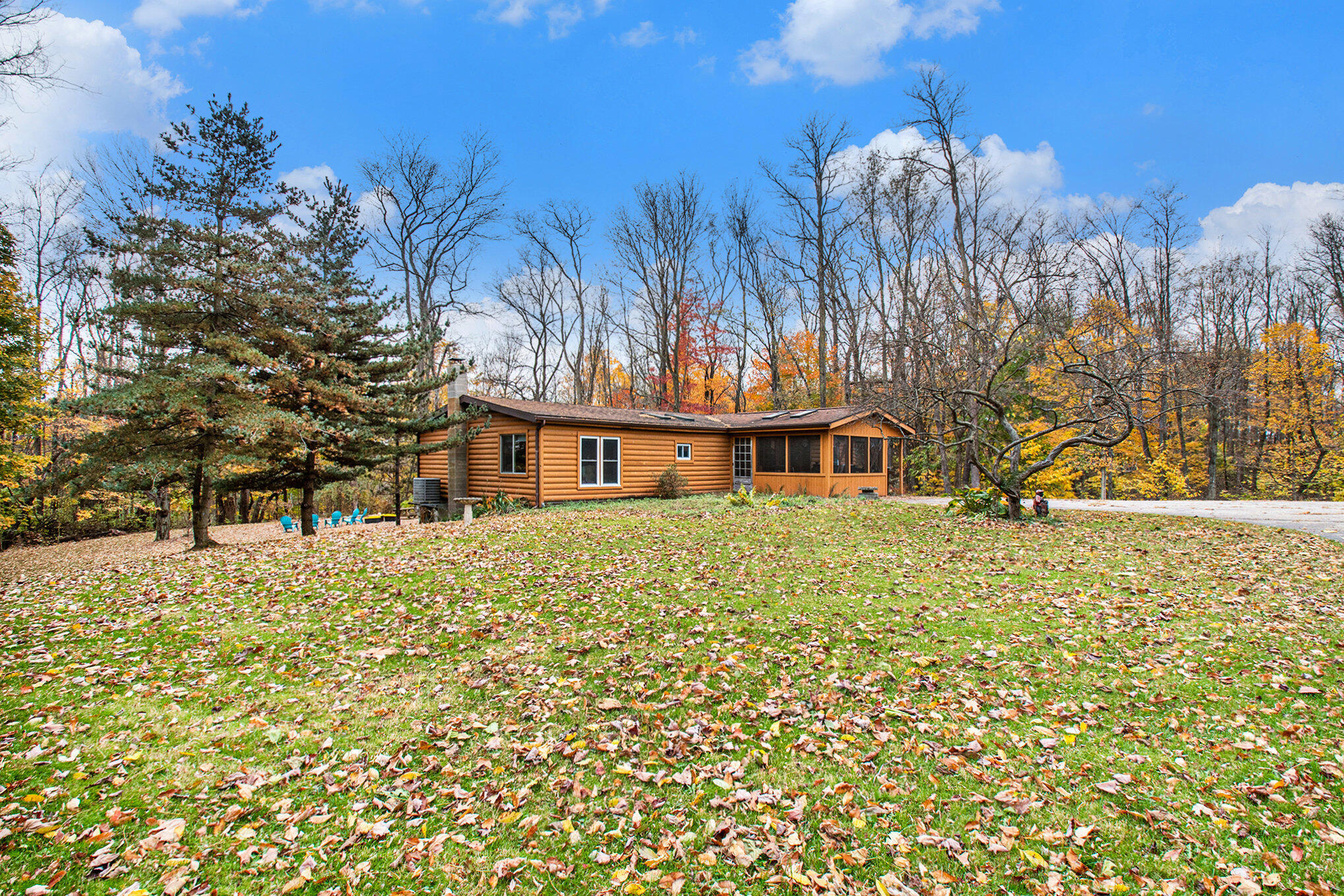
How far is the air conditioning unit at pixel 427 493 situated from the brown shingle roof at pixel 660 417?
3050mm

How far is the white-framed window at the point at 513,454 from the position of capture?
15334mm

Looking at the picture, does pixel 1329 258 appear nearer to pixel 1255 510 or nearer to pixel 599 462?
pixel 1255 510

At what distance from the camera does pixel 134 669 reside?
462 centimetres

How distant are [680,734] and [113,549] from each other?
1942cm

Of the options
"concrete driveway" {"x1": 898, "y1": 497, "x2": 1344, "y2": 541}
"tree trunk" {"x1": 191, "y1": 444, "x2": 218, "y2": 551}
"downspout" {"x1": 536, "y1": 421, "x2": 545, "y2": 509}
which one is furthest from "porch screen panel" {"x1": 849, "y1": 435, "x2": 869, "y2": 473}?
"tree trunk" {"x1": 191, "y1": 444, "x2": 218, "y2": 551}

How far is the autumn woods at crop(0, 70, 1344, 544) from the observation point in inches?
441

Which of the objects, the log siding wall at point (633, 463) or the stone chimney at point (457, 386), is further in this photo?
the stone chimney at point (457, 386)

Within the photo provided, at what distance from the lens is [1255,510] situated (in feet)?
42.3

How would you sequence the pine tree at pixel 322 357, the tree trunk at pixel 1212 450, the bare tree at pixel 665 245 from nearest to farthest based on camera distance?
the pine tree at pixel 322 357, the tree trunk at pixel 1212 450, the bare tree at pixel 665 245

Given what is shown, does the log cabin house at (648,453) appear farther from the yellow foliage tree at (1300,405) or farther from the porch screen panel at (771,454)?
the yellow foliage tree at (1300,405)

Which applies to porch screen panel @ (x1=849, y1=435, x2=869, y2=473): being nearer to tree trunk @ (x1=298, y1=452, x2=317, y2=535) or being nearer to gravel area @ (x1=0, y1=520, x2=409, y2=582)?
gravel area @ (x1=0, y1=520, x2=409, y2=582)

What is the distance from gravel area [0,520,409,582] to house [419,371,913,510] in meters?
3.13

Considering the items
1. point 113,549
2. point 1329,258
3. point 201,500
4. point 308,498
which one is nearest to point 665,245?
point 308,498

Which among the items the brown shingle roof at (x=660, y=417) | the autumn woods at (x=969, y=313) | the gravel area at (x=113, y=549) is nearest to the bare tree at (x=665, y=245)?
the autumn woods at (x=969, y=313)
